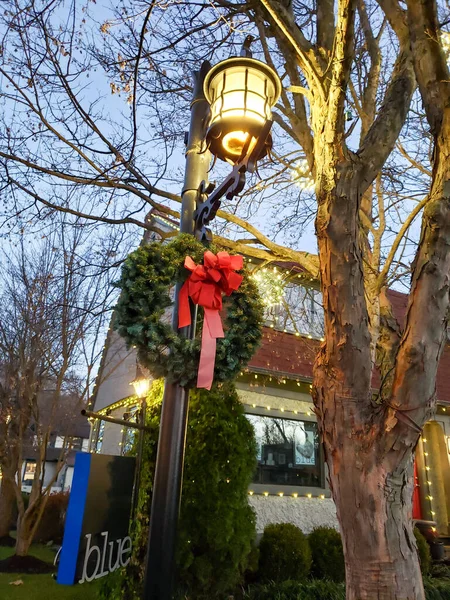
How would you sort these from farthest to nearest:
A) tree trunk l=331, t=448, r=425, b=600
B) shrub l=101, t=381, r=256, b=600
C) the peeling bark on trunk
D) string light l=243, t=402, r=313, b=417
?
string light l=243, t=402, r=313, b=417
the peeling bark on trunk
shrub l=101, t=381, r=256, b=600
tree trunk l=331, t=448, r=425, b=600

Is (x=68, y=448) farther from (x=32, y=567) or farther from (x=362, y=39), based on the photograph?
(x=362, y=39)

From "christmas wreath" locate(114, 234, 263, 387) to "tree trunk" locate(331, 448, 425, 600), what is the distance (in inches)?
39.4

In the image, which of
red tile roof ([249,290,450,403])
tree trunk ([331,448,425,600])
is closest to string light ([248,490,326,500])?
red tile roof ([249,290,450,403])

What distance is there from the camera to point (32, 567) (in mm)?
7539

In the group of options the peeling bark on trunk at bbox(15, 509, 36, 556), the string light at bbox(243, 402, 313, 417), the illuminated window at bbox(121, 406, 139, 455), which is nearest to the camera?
the illuminated window at bbox(121, 406, 139, 455)

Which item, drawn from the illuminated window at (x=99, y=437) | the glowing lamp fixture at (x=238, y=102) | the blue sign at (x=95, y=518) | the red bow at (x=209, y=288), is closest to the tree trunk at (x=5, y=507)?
the illuminated window at (x=99, y=437)

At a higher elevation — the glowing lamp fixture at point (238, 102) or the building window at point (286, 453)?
the glowing lamp fixture at point (238, 102)

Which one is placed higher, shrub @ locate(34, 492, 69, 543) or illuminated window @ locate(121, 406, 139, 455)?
illuminated window @ locate(121, 406, 139, 455)

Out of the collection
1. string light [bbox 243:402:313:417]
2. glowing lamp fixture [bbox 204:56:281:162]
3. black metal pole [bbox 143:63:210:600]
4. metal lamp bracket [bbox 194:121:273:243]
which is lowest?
black metal pole [bbox 143:63:210:600]

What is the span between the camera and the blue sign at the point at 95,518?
2049 mm

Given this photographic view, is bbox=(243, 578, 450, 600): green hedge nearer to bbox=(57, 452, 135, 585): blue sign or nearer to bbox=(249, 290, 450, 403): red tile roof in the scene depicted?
bbox=(249, 290, 450, 403): red tile roof

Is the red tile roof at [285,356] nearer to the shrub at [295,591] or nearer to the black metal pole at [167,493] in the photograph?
the shrub at [295,591]

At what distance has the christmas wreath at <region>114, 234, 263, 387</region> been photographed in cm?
223

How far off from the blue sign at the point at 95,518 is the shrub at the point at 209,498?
1.61m
